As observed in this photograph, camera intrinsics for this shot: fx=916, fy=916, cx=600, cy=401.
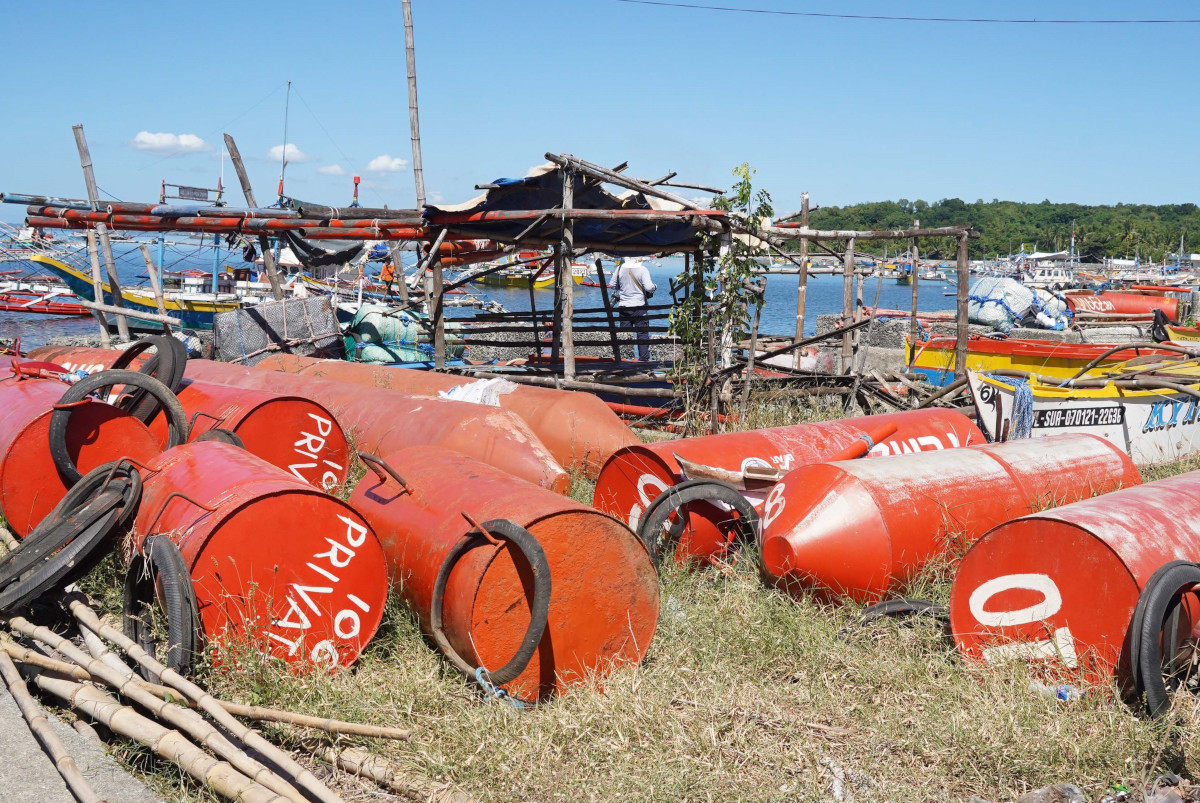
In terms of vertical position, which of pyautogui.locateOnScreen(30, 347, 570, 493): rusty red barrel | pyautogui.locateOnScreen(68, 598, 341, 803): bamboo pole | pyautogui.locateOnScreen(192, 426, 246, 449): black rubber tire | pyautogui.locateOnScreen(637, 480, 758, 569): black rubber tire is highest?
pyautogui.locateOnScreen(192, 426, 246, 449): black rubber tire

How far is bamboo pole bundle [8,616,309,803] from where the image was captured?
3.38m

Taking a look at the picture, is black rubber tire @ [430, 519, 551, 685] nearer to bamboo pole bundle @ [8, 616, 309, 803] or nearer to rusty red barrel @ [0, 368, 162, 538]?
bamboo pole bundle @ [8, 616, 309, 803]

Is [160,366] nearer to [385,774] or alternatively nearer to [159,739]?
[159,739]

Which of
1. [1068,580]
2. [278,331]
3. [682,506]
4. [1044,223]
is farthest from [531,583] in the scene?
[1044,223]

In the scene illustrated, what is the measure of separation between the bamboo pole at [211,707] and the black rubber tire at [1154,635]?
10.7 ft

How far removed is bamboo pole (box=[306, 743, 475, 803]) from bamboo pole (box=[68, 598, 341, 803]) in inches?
7.9

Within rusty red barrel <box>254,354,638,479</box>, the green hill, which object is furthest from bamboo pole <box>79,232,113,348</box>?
the green hill

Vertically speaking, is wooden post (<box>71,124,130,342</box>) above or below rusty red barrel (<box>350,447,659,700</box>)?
above

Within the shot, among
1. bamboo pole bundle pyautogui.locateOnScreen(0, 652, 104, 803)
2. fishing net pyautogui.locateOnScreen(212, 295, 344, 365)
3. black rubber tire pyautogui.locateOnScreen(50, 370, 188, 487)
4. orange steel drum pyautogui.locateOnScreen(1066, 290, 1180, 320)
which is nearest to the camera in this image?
bamboo pole bundle pyautogui.locateOnScreen(0, 652, 104, 803)

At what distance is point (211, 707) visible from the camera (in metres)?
3.65

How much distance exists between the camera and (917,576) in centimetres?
527

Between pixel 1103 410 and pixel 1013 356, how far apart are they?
22.4ft

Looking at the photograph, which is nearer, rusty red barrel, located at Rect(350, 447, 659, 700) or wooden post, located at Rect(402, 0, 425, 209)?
rusty red barrel, located at Rect(350, 447, 659, 700)

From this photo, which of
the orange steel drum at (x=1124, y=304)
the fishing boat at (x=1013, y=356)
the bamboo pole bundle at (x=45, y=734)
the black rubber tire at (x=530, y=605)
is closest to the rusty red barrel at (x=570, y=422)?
the black rubber tire at (x=530, y=605)
